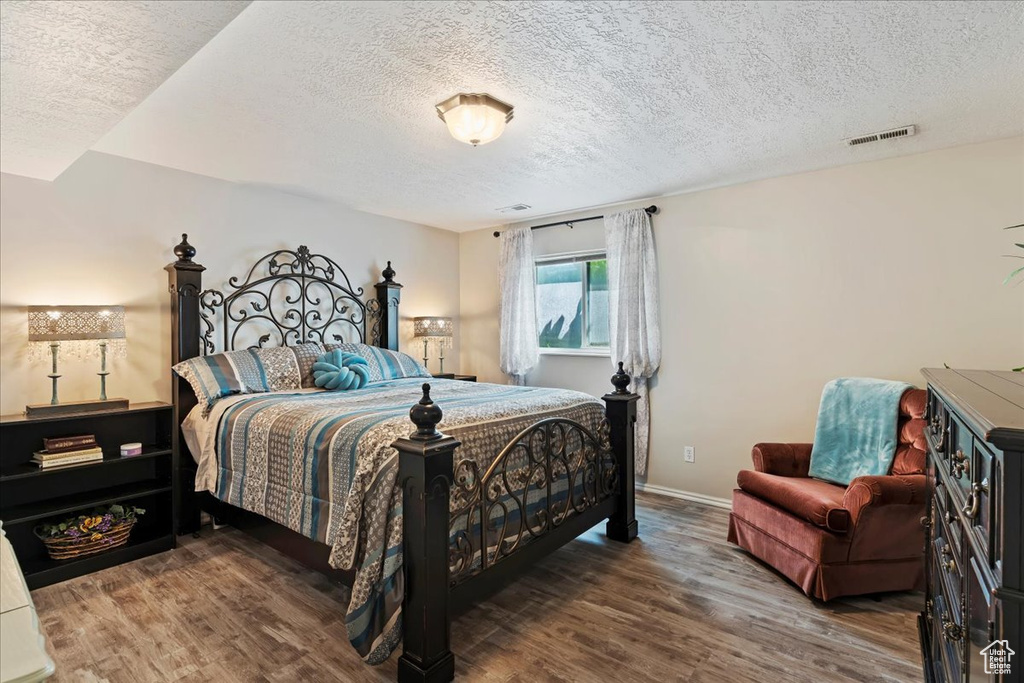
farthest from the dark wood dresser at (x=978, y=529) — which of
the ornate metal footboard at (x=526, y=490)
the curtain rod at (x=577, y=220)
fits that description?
the curtain rod at (x=577, y=220)

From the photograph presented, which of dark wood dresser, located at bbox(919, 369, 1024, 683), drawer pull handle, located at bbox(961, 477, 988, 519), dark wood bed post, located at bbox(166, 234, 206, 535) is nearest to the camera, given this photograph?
dark wood dresser, located at bbox(919, 369, 1024, 683)

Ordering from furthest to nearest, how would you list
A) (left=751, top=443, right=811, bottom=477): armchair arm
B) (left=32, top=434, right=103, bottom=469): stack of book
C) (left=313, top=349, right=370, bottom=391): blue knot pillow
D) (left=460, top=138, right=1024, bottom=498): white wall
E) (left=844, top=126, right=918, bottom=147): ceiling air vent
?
(left=313, top=349, right=370, bottom=391): blue knot pillow
(left=751, top=443, right=811, bottom=477): armchair arm
(left=460, top=138, right=1024, bottom=498): white wall
(left=844, top=126, right=918, bottom=147): ceiling air vent
(left=32, top=434, right=103, bottom=469): stack of book

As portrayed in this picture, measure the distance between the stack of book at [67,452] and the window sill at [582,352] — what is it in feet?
11.3

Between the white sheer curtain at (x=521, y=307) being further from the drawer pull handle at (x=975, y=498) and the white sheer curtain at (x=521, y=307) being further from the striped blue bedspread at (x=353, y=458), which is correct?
the drawer pull handle at (x=975, y=498)

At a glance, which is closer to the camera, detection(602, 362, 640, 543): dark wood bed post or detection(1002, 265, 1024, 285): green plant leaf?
detection(1002, 265, 1024, 285): green plant leaf

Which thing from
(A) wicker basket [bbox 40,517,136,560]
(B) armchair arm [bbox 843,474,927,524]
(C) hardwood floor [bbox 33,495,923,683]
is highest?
(B) armchair arm [bbox 843,474,927,524]

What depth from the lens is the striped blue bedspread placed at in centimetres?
189

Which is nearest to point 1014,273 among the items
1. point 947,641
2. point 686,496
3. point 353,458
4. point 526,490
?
point 947,641

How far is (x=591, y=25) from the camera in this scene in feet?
5.98

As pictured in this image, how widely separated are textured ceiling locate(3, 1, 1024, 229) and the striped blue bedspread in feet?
5.00

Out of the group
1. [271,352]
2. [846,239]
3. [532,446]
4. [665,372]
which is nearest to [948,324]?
[846,239]

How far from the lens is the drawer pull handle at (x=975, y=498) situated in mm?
964

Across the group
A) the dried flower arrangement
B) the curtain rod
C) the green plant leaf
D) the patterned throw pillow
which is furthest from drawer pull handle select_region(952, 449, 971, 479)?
the dried flower arrangement

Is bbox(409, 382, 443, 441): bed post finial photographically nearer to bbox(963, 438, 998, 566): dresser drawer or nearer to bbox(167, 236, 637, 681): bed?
bbox(167, 236, 637, 681): bed
